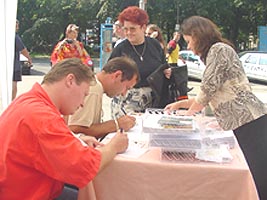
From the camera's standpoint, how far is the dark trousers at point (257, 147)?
244 centimetres

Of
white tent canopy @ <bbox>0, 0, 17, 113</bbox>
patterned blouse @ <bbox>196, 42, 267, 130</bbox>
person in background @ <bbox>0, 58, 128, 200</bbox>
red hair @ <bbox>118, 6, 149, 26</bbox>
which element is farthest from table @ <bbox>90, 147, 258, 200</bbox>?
white tent canopy @ <bbox>0, 0, 17, 113</bbox>

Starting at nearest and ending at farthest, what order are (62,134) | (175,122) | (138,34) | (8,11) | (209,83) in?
(62,134)
(175,122)
(209,83)
(138,34)
(8,11)

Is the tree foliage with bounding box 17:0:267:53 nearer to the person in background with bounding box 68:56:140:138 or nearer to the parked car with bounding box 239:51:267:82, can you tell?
the parked car with bounding box 239:51:267:82

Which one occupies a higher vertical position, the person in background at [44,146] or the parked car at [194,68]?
the person in background at [44,146]

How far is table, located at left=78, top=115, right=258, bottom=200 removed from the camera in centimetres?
160

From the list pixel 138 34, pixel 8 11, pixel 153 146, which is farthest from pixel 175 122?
pixel 8 11

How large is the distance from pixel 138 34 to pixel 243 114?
104 centimetres

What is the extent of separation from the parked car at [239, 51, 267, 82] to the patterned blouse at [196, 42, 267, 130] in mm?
8170

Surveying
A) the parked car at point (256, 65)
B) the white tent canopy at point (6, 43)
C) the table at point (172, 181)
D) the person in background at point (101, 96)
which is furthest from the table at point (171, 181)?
the parked car at point (256, 65)

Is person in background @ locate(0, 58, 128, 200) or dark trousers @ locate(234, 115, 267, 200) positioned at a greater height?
person in background @ locate(0, 58, 128, 200)

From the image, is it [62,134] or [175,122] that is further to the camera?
[175,122]

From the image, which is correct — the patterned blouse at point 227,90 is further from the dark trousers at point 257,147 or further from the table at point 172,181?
the table at point 172,181

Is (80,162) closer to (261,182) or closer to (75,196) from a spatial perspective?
(75,196)

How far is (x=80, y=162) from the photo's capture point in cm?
138
